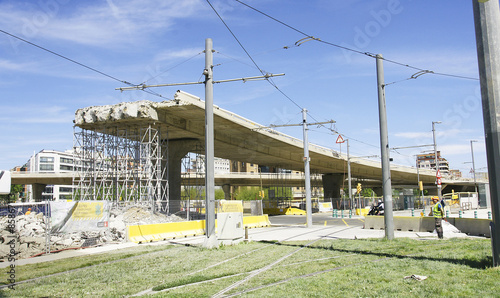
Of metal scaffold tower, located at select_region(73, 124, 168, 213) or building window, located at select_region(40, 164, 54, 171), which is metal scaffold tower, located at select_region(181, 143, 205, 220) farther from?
building window, located at select_region(40, 164, 54, 171)

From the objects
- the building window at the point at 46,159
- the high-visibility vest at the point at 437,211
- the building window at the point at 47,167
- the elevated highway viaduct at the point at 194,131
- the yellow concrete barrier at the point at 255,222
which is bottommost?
the yellow concrete barrier at the point at 255,222

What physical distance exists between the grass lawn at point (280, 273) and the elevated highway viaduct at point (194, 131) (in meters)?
19.3

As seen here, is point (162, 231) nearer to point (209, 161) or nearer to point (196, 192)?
point (209, 161)

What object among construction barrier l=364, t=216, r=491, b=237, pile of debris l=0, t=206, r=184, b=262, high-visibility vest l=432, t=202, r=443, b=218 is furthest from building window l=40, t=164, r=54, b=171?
high-visibility vest l=432, t=202, r=443, b=218

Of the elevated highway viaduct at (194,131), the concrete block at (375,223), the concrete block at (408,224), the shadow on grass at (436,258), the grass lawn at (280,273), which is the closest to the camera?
the grass lawn at (280,273)

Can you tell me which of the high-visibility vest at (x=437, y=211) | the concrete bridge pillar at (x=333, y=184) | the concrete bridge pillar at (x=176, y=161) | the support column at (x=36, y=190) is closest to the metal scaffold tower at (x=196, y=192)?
the concrete bridge pillar at (x=176, y=161)

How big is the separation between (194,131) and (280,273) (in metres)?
29.9

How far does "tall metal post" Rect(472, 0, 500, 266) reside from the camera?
8867mm

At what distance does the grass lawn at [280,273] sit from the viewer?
25.7 ft

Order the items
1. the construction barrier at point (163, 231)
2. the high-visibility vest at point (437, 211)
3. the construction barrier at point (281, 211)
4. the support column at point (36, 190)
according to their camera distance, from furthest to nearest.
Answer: the support column at point (36, 190)
the construction barrier at point (281, 211)
the construction barrier at point (163, 231)
the high-visibility vest at point (437, 211)

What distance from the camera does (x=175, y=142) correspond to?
4281 centimetres

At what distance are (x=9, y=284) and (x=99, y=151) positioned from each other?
30429mm

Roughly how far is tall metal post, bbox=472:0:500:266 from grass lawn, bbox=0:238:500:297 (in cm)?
130

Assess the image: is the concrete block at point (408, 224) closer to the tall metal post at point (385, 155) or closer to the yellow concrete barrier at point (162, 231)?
the tall metal post at point (385, 155)
